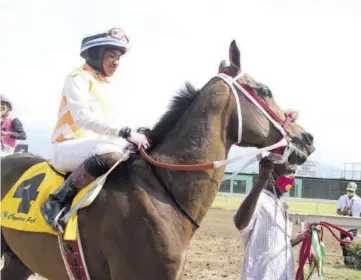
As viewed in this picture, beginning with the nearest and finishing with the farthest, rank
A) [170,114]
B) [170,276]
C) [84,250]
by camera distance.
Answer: [170,276]
[84,250]
[170,114]

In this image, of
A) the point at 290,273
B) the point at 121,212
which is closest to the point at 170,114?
the point at 121,212

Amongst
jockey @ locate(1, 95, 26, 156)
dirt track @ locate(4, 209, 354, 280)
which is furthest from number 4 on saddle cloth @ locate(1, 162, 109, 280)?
dirt track @ locate(4, 209, 354, 280)

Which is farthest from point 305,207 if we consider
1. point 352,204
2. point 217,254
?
point 217,254

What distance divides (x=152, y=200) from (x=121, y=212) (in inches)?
9.1

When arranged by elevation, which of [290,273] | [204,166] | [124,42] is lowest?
[290,273]

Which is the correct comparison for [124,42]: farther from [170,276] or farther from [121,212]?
[170,276]

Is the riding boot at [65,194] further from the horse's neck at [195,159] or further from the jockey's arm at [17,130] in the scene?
the jockey's arm at [17,130]

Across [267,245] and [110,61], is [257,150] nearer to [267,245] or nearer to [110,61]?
[267,245]

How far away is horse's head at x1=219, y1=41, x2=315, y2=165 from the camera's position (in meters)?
3.87

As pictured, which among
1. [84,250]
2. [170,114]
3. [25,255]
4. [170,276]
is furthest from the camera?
[25,255]

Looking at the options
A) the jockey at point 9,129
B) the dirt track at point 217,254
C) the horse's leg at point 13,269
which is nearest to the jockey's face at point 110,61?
the horse's leg at point 13,269

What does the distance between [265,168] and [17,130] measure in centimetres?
475

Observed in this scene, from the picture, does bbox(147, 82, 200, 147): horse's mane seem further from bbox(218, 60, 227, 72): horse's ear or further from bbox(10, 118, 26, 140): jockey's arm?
bbox(10, 118, 26, 140): jockey's arm

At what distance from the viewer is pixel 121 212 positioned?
363 cm
